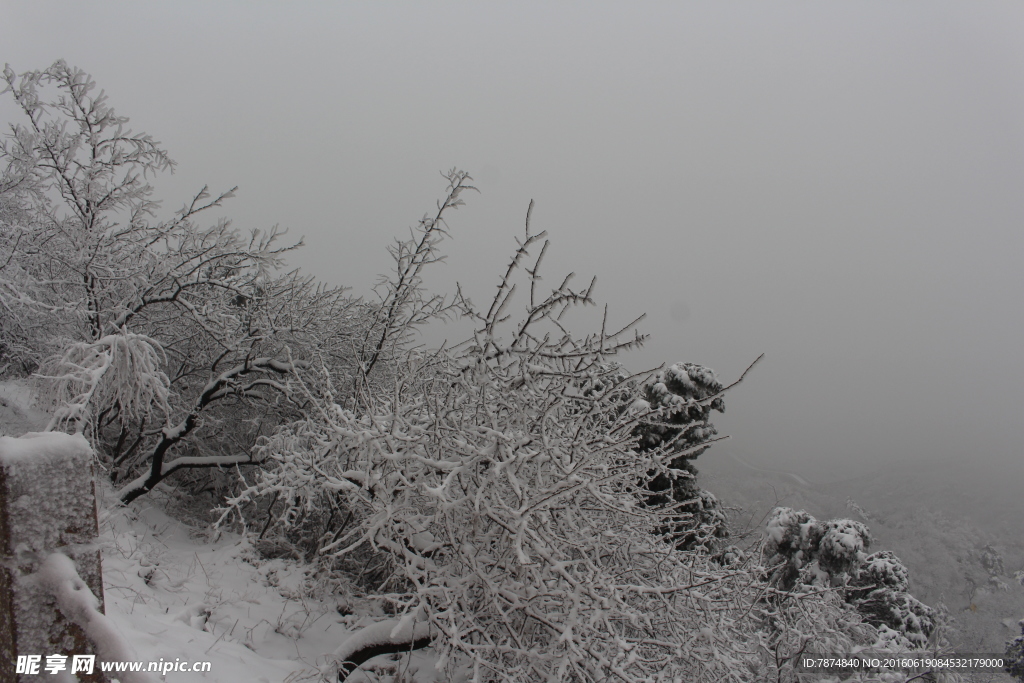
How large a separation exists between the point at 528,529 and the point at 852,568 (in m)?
9.34

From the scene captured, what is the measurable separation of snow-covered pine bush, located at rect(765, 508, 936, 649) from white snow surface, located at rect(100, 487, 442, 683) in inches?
300

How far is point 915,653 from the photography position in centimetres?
724


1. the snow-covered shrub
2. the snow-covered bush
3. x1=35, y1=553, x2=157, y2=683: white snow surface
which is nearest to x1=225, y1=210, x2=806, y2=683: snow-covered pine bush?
the snow-covered bush

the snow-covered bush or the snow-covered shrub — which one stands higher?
the snow-covered bush

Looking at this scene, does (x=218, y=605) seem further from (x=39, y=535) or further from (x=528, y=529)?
(x=39, y=535)

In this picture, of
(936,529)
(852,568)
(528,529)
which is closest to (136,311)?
(528,529)

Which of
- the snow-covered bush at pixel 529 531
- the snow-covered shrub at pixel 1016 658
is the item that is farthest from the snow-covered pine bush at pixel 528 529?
the snow-covered shrub at pixel 1016 658

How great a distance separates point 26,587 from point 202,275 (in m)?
7.41

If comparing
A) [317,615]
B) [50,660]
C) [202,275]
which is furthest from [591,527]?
[202,275]

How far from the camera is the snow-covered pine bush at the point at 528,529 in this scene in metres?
3.80

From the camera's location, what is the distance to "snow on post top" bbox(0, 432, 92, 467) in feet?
5.60

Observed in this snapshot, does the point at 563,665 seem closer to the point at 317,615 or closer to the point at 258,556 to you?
the point at 317,615

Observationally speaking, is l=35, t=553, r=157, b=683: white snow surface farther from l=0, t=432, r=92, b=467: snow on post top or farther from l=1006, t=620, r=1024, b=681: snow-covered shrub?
l=1006, t=620, r=1024, b=681: snow-covered shrub

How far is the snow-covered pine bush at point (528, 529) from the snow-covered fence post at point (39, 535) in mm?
1974
